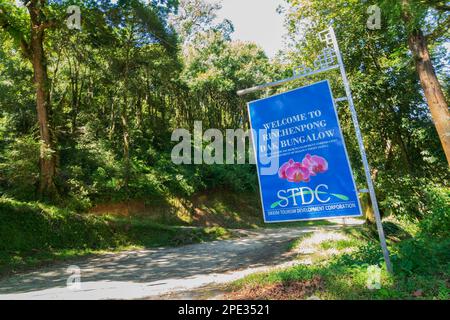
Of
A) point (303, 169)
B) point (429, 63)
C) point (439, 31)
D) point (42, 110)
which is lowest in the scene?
point (303, 169)

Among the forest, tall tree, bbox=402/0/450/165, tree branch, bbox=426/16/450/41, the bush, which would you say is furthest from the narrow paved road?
tree branch, bbox=426/16/450/41

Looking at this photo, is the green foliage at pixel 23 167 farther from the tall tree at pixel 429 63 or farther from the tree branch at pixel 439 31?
the tree branch at pixel 439 31

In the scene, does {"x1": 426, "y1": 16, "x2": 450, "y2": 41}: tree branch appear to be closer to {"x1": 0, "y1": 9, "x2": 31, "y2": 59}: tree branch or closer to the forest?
the forest

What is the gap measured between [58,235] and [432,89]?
13088 millimetres

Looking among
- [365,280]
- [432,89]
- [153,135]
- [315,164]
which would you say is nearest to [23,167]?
[153,135]

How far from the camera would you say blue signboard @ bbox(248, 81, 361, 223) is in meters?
4.80

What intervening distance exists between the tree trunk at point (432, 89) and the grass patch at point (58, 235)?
1129cm

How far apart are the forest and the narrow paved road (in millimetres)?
1868

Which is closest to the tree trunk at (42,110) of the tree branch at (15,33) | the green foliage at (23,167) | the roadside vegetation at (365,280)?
the tree branch at (15,33)

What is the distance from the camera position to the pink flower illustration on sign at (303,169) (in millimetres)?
4922

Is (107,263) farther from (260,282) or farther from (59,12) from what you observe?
(59,12)

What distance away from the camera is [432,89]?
7.71m

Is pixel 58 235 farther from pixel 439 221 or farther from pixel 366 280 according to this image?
pixel 439 221

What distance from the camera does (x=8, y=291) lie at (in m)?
6.69
